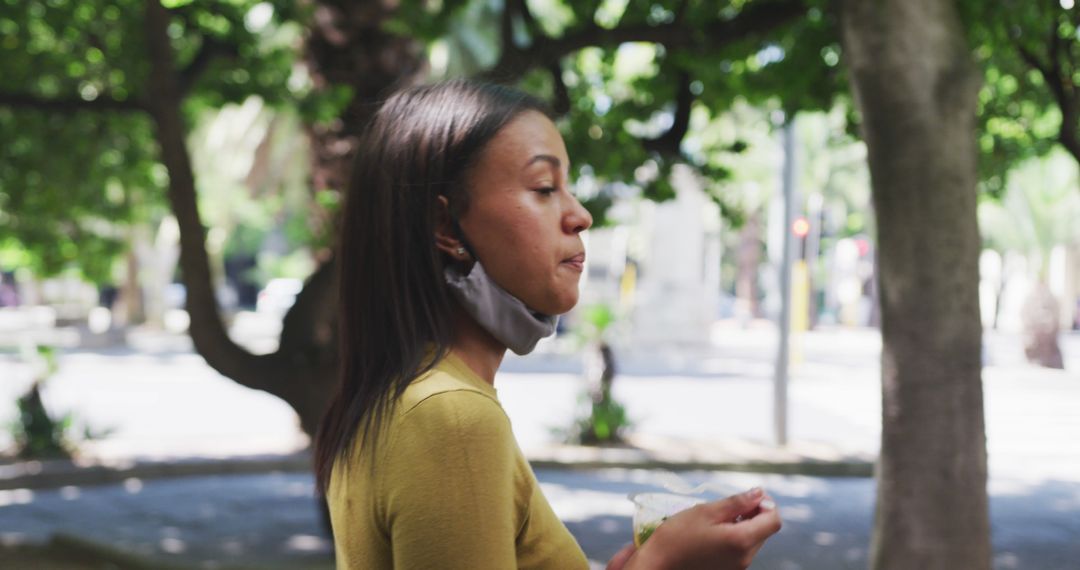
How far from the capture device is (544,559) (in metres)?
1.53

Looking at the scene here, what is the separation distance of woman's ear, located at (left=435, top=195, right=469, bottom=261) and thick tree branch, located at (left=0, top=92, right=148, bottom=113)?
7.50 m

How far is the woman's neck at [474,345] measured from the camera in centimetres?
Answer: 156

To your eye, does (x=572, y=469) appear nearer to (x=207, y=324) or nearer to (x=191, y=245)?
(x=207, y=324)

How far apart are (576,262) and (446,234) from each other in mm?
176

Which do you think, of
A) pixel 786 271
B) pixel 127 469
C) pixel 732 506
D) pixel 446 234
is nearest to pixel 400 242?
pixel 446 234

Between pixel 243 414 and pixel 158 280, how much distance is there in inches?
664

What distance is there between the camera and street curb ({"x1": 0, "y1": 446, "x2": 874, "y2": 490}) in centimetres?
1165

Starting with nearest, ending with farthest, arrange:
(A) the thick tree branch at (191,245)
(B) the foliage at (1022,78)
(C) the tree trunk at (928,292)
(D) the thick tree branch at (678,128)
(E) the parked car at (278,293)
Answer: (C) the tree trunk at (928,292), (B) the foliage at (1022,78), (A) the thick tree branch at (191,245), (D) the thick tree branch at (678,128), (E) the parked car at (278,293)

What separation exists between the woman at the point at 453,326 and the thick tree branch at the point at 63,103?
744 cm

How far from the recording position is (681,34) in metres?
7.52

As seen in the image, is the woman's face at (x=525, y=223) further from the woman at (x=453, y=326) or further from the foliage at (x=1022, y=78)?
the foliage at (x=1022, y=78)

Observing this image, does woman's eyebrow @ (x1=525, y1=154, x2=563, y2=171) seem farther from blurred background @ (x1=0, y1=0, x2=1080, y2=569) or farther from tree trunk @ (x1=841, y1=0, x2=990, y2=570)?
tree trunk @ (x1=841, y1=0, x2=990, y2=570)

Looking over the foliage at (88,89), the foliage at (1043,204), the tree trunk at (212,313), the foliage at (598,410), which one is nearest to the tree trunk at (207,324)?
the tree trunk at (212,313)

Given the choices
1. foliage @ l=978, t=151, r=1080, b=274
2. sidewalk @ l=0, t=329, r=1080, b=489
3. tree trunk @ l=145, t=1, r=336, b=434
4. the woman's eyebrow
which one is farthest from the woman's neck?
foliage @ l=978, t=151, r=1080, b=274
